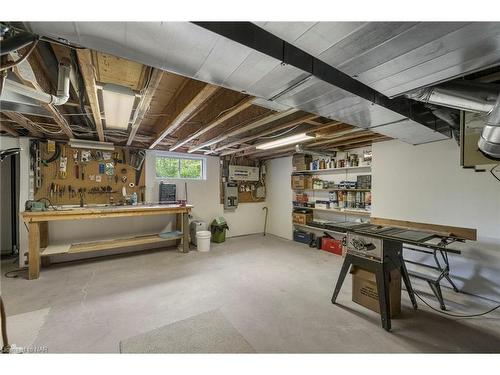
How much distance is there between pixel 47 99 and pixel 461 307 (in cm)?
468

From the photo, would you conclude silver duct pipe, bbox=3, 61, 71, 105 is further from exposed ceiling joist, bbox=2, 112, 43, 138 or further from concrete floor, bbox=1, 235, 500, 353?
concrete floor, bbox=1, 235, 500, 353

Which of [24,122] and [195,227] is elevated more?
[24,122]

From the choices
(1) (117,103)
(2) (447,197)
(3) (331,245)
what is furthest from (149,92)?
(3) (331,245)

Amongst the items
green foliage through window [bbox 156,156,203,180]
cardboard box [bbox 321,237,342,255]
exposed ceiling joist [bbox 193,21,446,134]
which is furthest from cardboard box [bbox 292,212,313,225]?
exposed ceiling joist [bbox 193,21,446,134]

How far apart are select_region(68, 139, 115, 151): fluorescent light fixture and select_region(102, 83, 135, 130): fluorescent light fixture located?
4.03 feet

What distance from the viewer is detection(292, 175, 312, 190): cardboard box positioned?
17.4ft

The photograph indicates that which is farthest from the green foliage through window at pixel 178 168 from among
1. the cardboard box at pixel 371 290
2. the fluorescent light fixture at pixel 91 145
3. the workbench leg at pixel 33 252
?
the cardboard box at pixel 371 290

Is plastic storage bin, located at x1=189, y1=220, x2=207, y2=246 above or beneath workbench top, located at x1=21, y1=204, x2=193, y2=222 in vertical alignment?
beneath

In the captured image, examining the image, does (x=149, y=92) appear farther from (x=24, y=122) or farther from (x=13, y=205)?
(x=13, y=205)

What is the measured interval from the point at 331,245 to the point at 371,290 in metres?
2.30

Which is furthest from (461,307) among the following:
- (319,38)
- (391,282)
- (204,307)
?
(319,38)

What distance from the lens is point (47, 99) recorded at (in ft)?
5.66

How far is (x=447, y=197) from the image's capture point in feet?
10.1

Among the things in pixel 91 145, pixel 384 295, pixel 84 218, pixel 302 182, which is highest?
pixel 91 145
